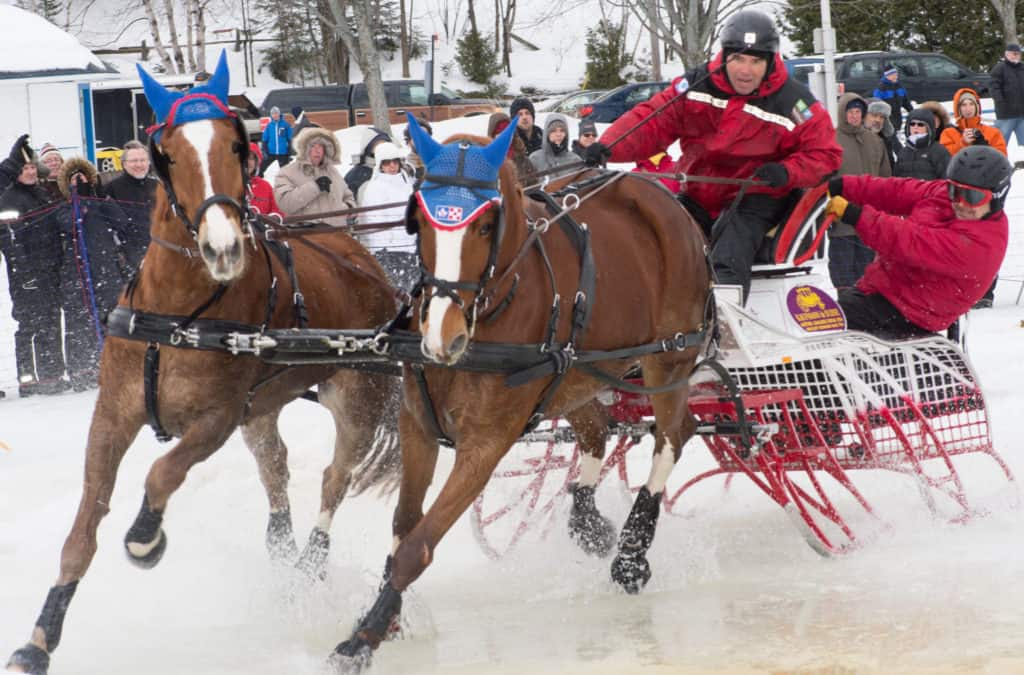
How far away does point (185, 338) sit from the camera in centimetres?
436

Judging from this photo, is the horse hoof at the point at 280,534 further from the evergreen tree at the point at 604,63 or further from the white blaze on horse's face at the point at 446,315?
the evergreen tree at the point at 604,63

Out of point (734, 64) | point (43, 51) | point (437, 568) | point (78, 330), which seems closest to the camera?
point (734, 64)

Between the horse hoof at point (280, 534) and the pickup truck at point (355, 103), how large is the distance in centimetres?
2108

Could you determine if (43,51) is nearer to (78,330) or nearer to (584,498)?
(78,330)

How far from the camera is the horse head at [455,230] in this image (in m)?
3.79

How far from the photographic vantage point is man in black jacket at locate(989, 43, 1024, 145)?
54.5 ft

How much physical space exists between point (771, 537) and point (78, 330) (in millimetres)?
5611

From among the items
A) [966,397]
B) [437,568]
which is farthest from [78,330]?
[966,397]

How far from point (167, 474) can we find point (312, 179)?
4.01 meters

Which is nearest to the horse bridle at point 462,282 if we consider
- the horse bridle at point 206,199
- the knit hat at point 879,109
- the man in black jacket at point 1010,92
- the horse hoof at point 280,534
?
the horse bridle at point 206,199

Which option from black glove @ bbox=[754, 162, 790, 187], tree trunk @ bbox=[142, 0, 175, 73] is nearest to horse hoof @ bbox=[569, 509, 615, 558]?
black glove @ bbox=[754, 162, 790, 187]

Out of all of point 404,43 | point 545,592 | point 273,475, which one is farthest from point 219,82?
point 404,43

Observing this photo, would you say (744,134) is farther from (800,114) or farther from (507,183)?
(507,183)

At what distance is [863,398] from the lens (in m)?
5.73
